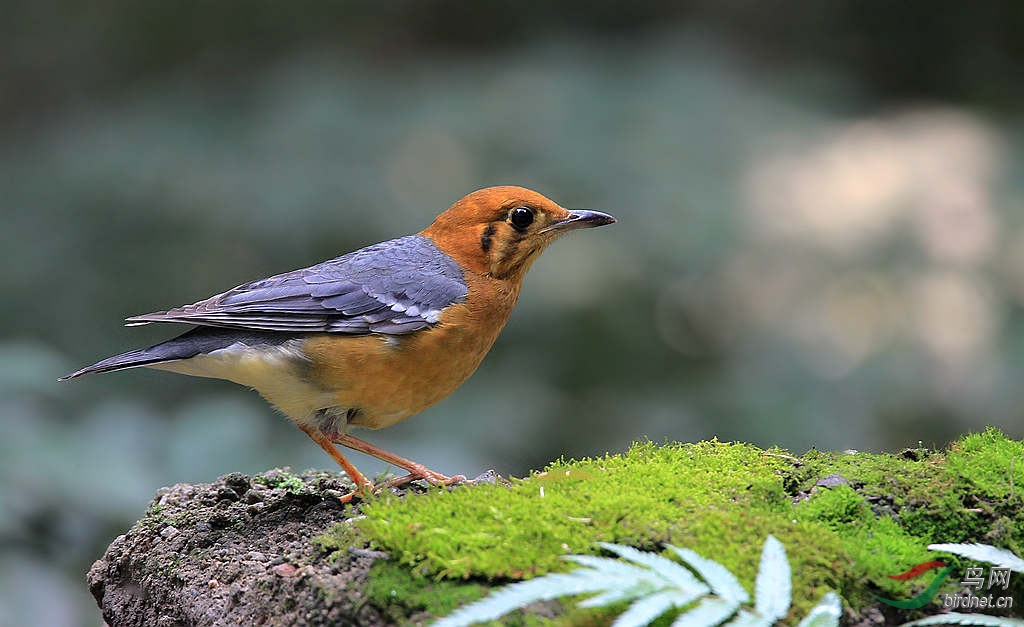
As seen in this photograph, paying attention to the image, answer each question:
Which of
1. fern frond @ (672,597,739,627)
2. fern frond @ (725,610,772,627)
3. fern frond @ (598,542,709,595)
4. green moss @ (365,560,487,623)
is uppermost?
fern frond @ (598,542,709,595)

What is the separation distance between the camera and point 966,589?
3174mm

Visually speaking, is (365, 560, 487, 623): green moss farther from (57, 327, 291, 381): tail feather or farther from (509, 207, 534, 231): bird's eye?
(509, 207, 534, 231): bird's eye

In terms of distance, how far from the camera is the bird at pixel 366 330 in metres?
4.56

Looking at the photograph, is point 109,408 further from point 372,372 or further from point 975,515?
point 975,515

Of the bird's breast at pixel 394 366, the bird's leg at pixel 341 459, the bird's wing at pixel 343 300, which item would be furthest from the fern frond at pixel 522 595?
the bird's wing at pixel 343 300

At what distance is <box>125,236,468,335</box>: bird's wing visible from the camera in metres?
A: 4.60

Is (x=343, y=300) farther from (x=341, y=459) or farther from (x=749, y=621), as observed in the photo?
(x=749, y=621)

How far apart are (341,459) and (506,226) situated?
55.7 inches

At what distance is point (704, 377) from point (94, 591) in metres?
4.32

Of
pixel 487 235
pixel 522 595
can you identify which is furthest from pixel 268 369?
pixel 522 595

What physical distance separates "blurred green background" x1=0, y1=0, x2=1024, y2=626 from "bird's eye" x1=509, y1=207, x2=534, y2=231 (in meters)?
1.58

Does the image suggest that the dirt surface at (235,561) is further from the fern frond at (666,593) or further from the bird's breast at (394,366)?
the fern frond at (666,593)

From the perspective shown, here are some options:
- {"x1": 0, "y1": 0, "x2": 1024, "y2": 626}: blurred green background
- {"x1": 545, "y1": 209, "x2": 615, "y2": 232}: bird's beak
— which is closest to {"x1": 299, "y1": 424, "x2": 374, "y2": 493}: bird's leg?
{"x1": 0, "y1": 0, "x2": 1024, "y2": 626}: blurred green background

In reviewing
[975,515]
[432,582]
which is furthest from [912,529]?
[432,582]
